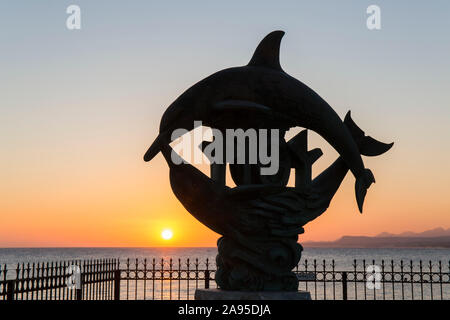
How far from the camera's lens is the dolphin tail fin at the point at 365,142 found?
34.4 ft

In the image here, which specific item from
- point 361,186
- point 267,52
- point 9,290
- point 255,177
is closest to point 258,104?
point 267,52

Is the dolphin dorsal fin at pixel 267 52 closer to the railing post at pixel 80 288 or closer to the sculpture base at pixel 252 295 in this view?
the sculpture base at pixel 252 295

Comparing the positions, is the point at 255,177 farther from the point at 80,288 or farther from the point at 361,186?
the point at 80,288

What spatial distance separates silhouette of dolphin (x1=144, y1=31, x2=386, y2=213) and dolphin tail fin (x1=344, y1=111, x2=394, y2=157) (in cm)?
48

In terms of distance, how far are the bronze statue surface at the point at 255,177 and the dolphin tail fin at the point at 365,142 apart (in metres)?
0.74

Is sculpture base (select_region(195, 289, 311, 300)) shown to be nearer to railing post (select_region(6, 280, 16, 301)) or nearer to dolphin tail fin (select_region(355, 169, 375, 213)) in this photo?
dolphin tail fin (select_region(355, 169, 375, 213))

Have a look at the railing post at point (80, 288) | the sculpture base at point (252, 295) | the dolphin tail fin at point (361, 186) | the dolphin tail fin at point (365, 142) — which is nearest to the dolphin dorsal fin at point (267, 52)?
the dolphin tail fin at point (365, 142)

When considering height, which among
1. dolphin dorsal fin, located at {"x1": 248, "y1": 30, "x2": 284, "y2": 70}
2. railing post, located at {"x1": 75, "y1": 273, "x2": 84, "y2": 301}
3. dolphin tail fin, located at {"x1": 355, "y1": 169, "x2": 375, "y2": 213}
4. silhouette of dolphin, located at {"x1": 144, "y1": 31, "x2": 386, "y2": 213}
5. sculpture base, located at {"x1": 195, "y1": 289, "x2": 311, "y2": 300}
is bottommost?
railing post, located at {"x1": 75, "y1": 273, "x2": 84, "y2": 301}

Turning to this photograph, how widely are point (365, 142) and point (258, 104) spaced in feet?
8.05

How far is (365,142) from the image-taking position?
10.5m

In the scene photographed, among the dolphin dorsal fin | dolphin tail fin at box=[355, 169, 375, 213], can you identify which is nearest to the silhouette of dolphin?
the dolphin dorsal fin

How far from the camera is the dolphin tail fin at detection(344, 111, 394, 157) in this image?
34.4 ft
